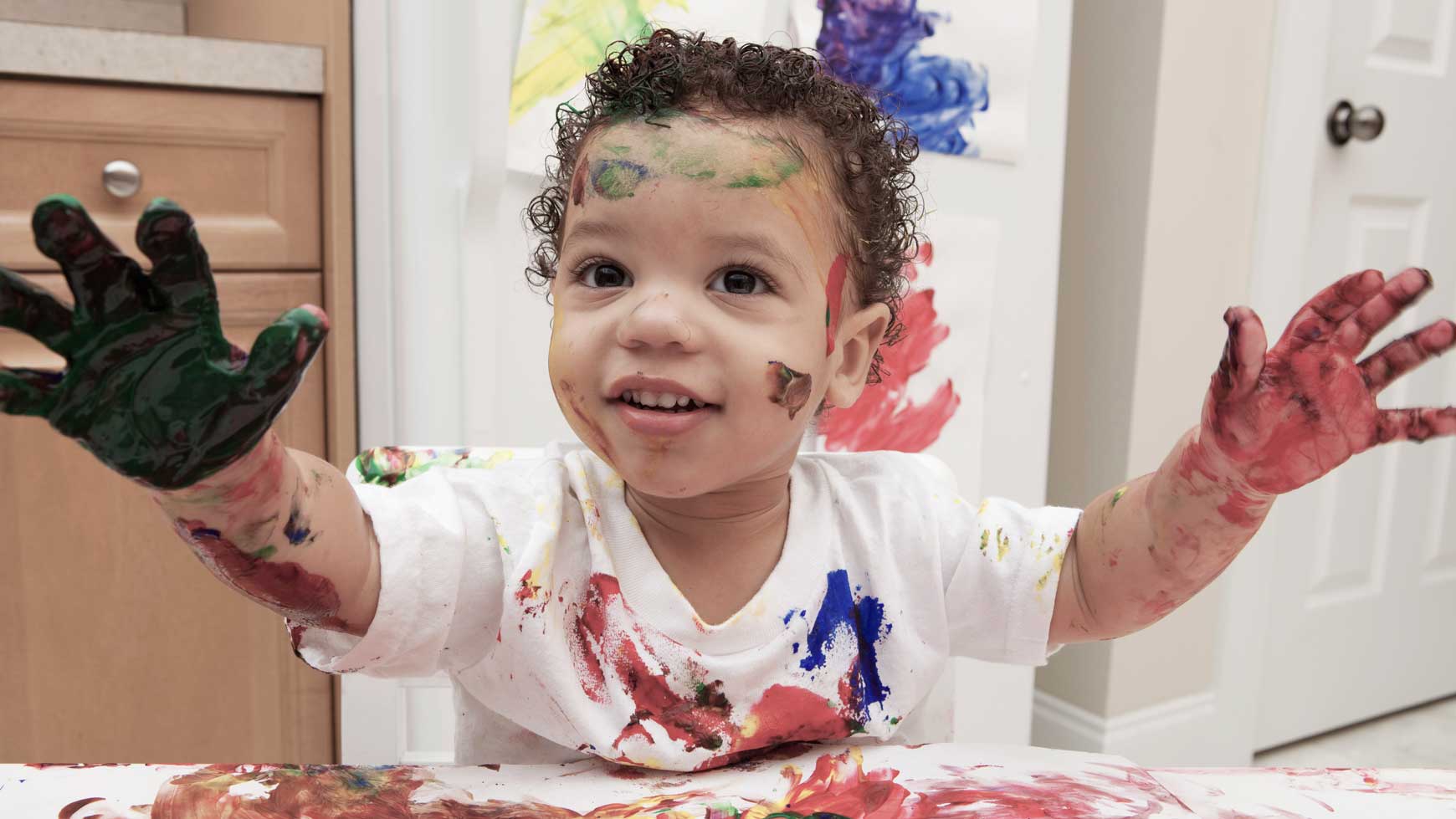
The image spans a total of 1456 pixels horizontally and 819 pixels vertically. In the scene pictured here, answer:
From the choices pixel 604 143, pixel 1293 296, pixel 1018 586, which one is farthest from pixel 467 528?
pixel 1293 296

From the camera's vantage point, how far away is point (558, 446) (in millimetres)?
722

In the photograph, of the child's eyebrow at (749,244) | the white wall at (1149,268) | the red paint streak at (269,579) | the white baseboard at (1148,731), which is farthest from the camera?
the white baseboard at (1148,731)

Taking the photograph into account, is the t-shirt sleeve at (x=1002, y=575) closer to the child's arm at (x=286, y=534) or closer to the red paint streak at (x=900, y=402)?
the child's arm at (x=286, y=534)

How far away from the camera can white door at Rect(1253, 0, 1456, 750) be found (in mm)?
1671

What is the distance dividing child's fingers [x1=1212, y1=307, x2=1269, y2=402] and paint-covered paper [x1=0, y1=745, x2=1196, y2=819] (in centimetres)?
19

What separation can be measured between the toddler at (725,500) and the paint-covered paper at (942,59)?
47 centimetres

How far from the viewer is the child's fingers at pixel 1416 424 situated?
502mm

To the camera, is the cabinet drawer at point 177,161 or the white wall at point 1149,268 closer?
the cabinet drawer at point 177,161

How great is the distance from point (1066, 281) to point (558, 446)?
113 cm

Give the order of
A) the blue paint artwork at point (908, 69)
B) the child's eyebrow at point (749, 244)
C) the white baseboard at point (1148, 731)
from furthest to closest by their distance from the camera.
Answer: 1. the white baseboard at point (1148, 731)
2. the blue paint artwork at point (908, 69)
3. the child's eyebrow at point (749, 244)

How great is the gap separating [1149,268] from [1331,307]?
3.47 feet

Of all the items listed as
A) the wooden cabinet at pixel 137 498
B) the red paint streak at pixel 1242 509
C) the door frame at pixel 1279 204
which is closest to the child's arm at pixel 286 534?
the red paint streak at pixel 1242 509

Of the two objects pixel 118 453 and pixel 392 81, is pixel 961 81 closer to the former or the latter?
pixel 392 81

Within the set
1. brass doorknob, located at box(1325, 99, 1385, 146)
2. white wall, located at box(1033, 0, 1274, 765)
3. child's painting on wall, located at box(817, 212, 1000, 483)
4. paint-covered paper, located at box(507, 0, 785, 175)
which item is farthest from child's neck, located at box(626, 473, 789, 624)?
brass doorknob, located at box(1325, 99, 1385, 146)
